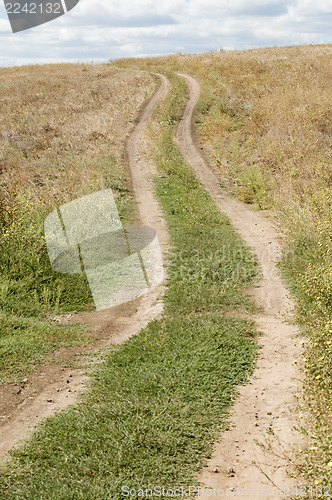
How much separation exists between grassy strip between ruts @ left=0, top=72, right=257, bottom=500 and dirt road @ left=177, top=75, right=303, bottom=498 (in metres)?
0.18

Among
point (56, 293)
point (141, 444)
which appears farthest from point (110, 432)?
point (56, 293)

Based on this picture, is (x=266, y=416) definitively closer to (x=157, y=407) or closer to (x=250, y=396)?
(x=250, y=396)

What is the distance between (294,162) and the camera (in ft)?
54.1

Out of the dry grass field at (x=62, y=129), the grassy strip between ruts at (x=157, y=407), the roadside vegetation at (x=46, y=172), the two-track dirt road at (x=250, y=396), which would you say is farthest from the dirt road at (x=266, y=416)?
the dry grass field at (x=62, y=129)

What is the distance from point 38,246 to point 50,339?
9.96 ft

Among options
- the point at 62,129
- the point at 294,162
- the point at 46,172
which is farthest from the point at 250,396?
the point at 62,129

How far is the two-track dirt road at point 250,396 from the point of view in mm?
4828

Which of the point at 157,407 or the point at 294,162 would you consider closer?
the point at 157,407

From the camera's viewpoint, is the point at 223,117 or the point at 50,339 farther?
the point at 223,117

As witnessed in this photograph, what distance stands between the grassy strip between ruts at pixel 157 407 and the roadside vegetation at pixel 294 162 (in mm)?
1036

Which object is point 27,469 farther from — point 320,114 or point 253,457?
point 320,114

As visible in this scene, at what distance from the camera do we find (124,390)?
6.21 m

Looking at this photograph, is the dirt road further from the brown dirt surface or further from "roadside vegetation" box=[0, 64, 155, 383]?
"roadside vegetation" box=[0, 64, 155, 383]

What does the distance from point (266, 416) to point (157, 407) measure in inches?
48.4
